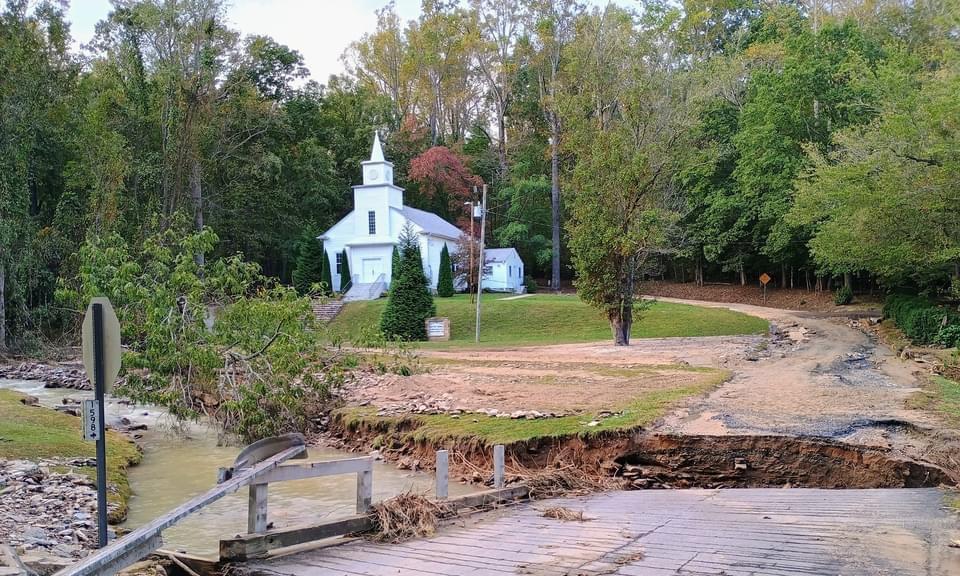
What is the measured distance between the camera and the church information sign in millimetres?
35625

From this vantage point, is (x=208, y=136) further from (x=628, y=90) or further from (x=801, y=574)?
(x=801, y=574)

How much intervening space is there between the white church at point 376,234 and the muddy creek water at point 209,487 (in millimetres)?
31869

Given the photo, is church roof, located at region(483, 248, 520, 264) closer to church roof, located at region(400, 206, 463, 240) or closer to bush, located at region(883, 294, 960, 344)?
church roof, located at region(400, 206, 463, 240)

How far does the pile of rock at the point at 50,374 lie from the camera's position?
2456cm

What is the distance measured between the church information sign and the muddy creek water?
1858 centimetres

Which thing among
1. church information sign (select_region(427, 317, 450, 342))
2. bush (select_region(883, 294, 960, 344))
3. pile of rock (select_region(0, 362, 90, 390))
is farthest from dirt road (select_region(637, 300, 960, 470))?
pile of rock (select_region(0, 362, 90, 390))

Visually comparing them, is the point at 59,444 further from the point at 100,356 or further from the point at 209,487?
the point at 100,356

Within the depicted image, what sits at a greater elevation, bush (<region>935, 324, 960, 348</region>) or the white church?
the white church

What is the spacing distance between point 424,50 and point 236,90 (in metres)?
20.2

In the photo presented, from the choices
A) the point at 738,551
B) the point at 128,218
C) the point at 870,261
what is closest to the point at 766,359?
the point at 870,261

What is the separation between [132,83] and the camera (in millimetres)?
41031

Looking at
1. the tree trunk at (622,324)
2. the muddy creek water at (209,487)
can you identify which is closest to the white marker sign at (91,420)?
the muddy creek water at (209,487)

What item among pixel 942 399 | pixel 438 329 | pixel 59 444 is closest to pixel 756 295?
pixel 438 329

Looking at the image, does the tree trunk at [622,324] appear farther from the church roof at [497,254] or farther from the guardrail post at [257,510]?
the church roof at [497,254]
